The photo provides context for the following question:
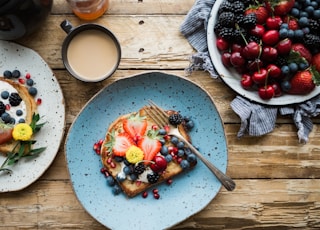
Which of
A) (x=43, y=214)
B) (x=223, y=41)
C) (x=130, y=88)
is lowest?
(x=43, y=214)

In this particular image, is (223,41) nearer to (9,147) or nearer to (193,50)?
(193,50)

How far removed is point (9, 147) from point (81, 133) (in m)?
0.23

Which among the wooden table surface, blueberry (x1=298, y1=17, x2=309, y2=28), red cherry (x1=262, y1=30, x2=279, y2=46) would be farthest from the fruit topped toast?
blueberry (x1=298, y1=17, x2=309, y2=28)

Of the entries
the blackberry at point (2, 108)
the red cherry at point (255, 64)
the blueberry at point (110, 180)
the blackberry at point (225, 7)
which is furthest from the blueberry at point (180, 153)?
the blackberry at point (2, 108)

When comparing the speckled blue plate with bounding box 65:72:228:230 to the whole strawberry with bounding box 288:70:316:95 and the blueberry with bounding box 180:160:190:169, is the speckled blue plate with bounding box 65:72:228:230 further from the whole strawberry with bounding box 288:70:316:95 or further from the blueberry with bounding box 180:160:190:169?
the whole strawberry with bounding box 288:70:316:95

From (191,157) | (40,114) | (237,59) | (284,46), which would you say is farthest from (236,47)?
(40,114)

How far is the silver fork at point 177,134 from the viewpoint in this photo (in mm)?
1643

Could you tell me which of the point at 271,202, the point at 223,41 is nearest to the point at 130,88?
the point at 223,41

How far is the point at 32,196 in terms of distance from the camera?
1.74 m

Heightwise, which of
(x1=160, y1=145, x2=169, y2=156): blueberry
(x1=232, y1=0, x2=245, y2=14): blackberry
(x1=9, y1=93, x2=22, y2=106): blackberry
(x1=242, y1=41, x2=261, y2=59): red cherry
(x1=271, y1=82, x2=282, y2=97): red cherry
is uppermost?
(x1=232, y1=0, x2=245, y2=14): blackberry

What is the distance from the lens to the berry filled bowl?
163cm

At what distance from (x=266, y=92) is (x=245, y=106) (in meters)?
0.08

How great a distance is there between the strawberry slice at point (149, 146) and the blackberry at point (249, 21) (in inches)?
17.2

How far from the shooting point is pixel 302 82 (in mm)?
1643
